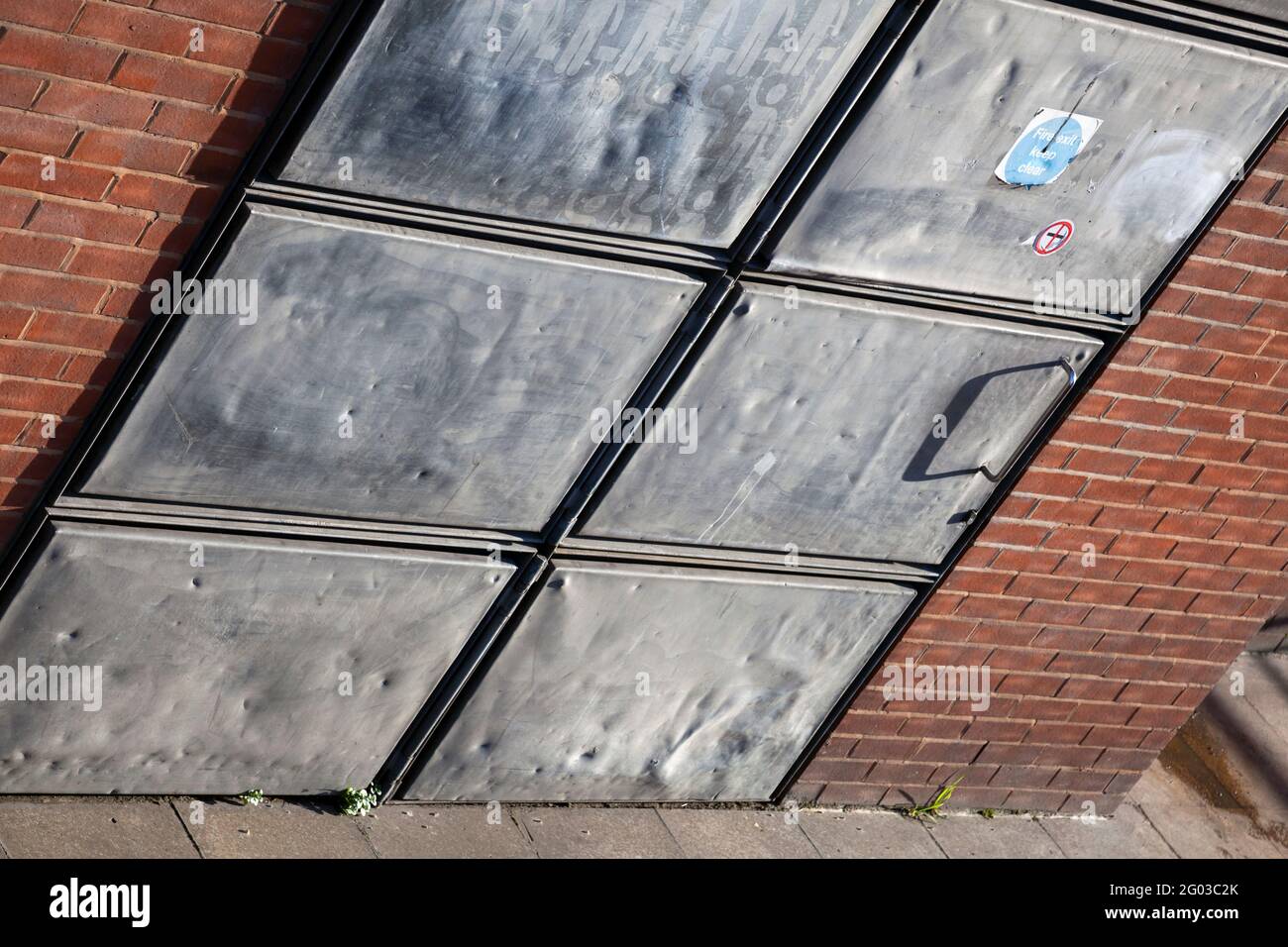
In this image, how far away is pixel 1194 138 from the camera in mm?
4043

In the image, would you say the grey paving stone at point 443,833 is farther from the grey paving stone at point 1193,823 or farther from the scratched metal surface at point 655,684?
the grey paving stone at point 1193,823

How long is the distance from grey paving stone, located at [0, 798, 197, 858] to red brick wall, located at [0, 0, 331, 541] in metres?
1.13

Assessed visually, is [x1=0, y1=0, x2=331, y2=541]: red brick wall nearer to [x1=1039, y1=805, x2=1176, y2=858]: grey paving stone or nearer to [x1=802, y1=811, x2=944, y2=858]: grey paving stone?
[x1=802, y1=811, x2=944, y2=858]: grey paving stone

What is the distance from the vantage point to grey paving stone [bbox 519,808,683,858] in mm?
4605

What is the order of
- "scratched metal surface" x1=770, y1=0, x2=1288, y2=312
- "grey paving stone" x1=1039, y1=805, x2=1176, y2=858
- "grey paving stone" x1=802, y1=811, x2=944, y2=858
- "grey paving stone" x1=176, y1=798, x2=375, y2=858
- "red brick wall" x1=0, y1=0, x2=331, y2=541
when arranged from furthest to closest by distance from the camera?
"grey paving stone" x1=1039, y1=805, x2=1176, y2=858
"grey paving stone" x1=802, y1=811, x2=944, y2=858
"grey paving stone" x1=176, y1=798, x2=375, y2=858
"scratched metal surface" x1=770, y1=0, x2=1288, y2=312
"red brick wall" x1=0, y1=0, x2=331, y2=541

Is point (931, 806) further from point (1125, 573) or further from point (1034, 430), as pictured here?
point (1034, 430)

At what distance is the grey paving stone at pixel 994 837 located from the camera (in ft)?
17.2

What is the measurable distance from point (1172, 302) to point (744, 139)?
1.70 meters

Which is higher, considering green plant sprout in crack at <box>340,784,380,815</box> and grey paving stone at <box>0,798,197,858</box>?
green plant sprout in crack at <box>340,784,380,815</box>

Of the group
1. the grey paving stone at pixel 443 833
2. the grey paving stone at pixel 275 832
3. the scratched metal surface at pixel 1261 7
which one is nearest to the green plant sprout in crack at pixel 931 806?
the grey paving stone at pixel 443 833

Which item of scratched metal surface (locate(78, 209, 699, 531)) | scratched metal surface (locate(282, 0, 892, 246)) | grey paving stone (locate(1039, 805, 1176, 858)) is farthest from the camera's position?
grey paving stone (locate(1039, 805, 1176, 858))

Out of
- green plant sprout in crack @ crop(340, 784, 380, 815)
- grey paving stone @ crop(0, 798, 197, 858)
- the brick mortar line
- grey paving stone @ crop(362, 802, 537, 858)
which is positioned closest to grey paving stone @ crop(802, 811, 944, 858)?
grey paving stone @ crop(362, 802, 537, 858)

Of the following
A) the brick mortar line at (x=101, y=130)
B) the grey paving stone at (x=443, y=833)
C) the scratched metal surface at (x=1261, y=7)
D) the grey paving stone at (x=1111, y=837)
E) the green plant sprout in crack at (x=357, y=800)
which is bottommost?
the grey paving stone at (x=1111, y=837)

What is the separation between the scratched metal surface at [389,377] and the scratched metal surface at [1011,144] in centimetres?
62
